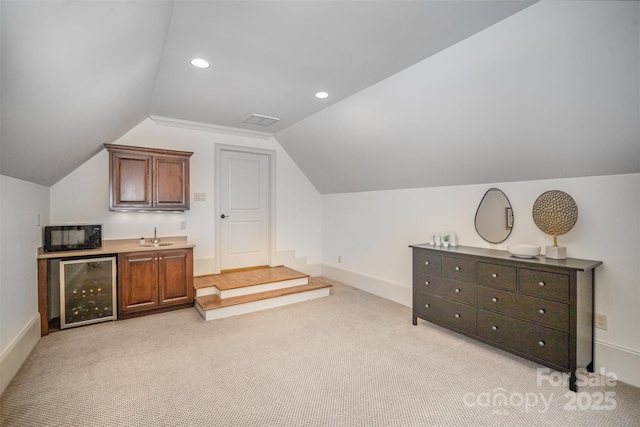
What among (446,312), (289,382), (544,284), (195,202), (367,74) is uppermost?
(367,74)

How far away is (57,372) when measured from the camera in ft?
8.04

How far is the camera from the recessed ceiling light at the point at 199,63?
8.52ft

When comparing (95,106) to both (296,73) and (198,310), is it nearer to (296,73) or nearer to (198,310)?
(296,73)

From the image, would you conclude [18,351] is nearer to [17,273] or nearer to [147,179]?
[17,273]

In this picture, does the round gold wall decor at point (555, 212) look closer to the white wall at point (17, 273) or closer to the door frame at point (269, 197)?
the door frame at point (269, 197)

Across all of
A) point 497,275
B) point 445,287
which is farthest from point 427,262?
point 497,275

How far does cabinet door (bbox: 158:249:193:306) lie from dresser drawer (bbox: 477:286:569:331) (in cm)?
335

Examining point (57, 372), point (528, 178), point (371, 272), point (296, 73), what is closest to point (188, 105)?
point (296, 73)

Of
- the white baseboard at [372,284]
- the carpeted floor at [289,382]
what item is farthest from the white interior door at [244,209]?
the carpeted floor at [289,382]

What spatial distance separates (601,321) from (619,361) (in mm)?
295

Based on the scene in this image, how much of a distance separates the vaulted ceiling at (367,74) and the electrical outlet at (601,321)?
1176mm

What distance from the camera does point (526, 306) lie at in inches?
98.6

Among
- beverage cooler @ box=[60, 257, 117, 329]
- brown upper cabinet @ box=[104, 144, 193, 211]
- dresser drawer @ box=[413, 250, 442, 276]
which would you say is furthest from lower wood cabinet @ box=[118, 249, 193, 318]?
dresser drawer @ box=[413, 250, 442, 276]

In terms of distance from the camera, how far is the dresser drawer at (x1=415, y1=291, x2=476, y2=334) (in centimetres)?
293
